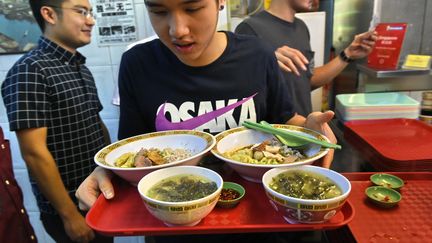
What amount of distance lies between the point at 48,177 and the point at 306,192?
1.31 meters

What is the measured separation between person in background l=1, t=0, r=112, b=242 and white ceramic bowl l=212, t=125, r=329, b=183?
1.00 meters

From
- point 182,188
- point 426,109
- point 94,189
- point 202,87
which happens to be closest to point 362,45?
point 426,109

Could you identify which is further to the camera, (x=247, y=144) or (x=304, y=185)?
(x=247, y=144)

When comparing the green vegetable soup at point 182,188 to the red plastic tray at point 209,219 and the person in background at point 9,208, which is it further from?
the person in background at point 9,208

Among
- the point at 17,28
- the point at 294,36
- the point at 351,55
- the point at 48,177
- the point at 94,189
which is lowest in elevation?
the point at 48,177

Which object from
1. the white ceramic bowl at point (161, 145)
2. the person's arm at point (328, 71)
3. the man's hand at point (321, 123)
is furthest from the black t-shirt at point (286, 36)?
the white ceramic bowl at point (161, 145)

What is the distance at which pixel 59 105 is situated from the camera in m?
1.58

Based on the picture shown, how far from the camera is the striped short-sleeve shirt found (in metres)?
1.46

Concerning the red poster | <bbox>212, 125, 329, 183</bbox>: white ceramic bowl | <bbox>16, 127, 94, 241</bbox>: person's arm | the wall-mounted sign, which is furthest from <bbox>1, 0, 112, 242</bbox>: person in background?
the red poster

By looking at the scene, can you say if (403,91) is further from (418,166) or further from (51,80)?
(51,80)

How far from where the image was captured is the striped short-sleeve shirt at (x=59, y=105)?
1461mm

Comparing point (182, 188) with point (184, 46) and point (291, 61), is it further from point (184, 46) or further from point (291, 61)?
point (291, 61)

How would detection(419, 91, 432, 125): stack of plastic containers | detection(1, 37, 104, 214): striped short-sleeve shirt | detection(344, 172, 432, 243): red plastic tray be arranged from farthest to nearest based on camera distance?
detection(419, 91, 432, 125): stack of plastic containers, detection(1, 37, 104, 214): striped short-sleeve shirt, detection(344, 172, 432, 243): red plastic tray

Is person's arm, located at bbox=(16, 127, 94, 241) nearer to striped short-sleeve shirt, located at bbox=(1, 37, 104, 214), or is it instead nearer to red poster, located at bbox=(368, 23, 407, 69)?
striped short-sleeve shirt, located at bbox=(1, 37, 104, 214)
